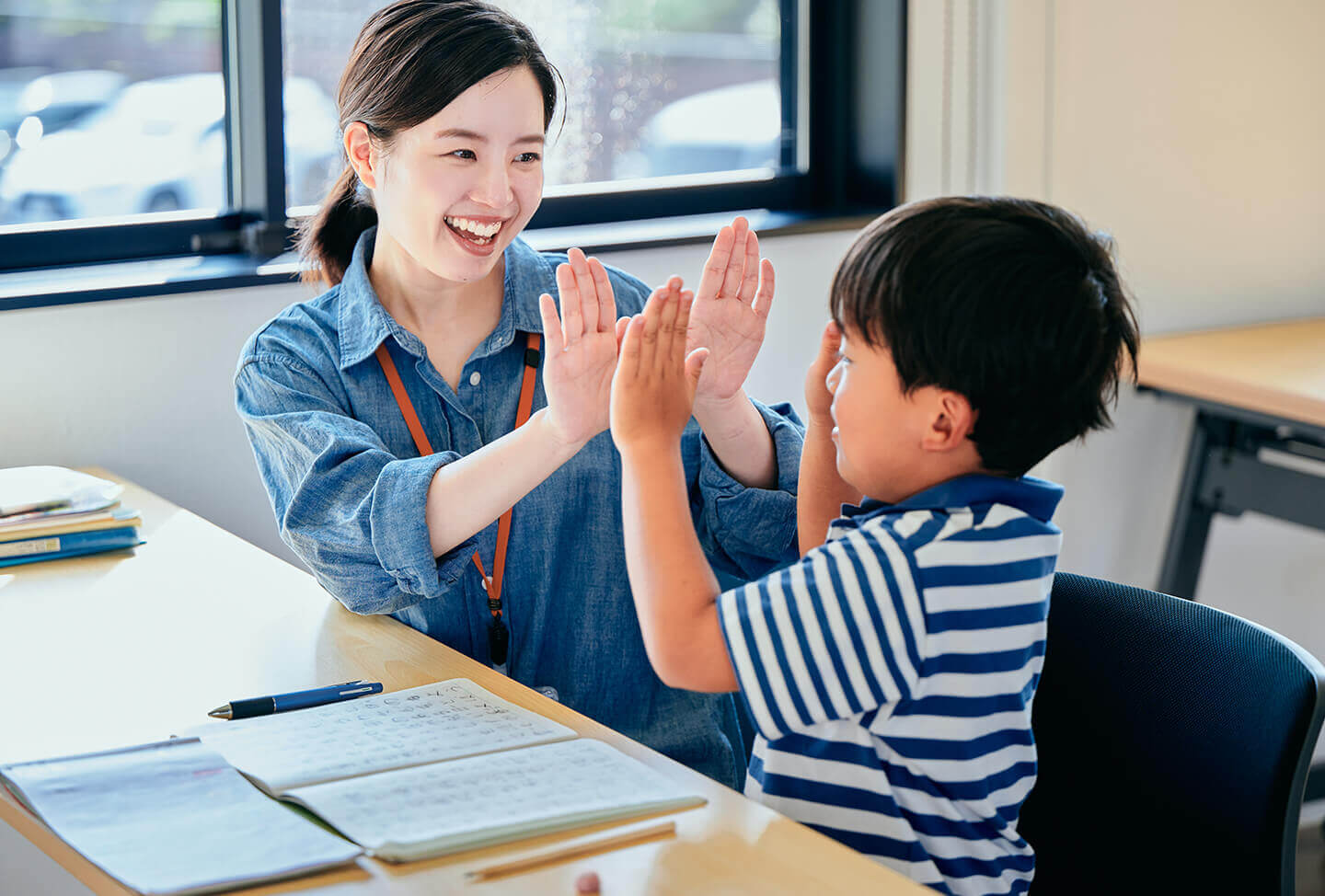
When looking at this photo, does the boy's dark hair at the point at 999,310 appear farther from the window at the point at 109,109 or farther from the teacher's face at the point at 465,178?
the window at the point at 109,109

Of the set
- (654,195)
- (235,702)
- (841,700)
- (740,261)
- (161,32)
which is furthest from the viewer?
(654,195)

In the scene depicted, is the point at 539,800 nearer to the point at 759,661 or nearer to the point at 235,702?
the point at 759,661

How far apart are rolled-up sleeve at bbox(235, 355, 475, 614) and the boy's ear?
47 cm

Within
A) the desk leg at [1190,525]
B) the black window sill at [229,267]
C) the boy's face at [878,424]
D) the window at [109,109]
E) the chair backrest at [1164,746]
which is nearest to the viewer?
the boy's face at [878,424]

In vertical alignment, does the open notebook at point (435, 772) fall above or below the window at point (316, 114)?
below

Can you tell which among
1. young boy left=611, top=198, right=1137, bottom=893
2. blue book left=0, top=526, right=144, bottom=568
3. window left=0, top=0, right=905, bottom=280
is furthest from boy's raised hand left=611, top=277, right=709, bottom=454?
window left=0, top=0, right=905, bottom=280

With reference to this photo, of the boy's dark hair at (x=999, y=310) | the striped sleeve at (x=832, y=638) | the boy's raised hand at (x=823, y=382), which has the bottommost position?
the striped sleeve at (x=832, y=638)

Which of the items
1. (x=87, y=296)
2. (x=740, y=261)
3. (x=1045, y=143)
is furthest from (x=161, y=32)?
(x=1045, y=143)

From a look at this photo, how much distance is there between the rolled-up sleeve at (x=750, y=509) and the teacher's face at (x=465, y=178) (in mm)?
304

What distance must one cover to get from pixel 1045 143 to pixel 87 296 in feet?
5.77

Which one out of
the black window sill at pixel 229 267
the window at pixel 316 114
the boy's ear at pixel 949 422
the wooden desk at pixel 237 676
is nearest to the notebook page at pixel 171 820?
the wooden desk at pixel 237 676

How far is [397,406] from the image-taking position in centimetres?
148

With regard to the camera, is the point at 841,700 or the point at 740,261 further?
the point at 740,261

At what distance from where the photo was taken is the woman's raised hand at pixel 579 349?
120 centimetres
